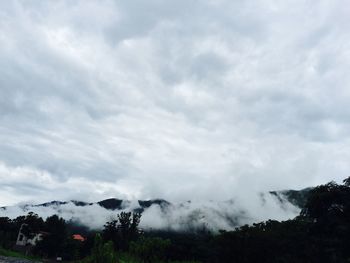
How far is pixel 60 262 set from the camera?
70.4m

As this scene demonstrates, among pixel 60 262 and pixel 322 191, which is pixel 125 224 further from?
pixel 322 191

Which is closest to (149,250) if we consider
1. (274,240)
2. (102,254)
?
(102,254)

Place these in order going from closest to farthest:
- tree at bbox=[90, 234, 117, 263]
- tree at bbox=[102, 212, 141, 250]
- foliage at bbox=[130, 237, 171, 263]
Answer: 1. tree at bbox=[90, 234, 117, 263]
2. foliage at bbox=[130, 237, 171, 263]
3. tree at bbox=[102, 212, 141, 250]

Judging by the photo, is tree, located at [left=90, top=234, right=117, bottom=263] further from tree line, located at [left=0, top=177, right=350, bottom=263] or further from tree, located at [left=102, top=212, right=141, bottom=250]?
tree, located at [left=102, top=212, right=141, bottom=250]

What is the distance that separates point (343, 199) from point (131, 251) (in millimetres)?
29043

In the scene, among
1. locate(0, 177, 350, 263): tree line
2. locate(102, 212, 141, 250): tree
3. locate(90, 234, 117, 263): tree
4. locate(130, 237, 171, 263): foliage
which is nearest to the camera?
locate(90, 234, 117, 263): tree

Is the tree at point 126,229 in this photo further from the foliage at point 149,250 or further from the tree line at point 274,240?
the foliage at point 149,250

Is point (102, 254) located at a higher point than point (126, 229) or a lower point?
lower

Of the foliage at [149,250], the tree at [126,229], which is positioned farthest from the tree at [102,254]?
the tree at [126,229]

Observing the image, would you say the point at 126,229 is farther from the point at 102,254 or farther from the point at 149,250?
the point at 102,254

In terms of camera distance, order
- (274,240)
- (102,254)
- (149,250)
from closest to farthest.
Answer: (102,254)
(149,250)
(274,240)

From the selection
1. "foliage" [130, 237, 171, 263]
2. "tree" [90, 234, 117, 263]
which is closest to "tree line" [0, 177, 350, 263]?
"foliage" [130, 237, 171, 263]

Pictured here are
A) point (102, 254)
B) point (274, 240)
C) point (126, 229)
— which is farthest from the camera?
point (126, 229)

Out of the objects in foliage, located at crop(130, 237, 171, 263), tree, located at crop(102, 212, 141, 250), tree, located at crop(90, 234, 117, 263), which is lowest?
tree, located at crop(90, 234, 117, 263)
